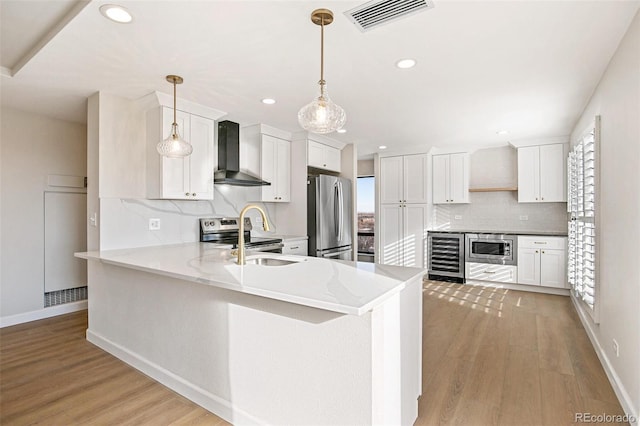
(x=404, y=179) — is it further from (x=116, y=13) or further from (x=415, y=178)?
(x=116, y=13)

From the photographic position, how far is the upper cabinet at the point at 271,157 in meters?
4.35

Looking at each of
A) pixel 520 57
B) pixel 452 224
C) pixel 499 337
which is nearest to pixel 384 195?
pixel 452 224

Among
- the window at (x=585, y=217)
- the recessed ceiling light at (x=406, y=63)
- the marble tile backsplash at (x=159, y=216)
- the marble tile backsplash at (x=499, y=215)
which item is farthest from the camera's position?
the marble tile backsplash at (x=499, y=215)

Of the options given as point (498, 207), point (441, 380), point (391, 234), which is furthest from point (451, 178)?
point (441, 380)

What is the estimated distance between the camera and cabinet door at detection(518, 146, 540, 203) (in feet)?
16.7

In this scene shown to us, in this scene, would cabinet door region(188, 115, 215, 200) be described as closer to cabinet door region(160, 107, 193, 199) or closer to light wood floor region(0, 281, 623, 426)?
cabinet door region(160, 107, 193, 199)

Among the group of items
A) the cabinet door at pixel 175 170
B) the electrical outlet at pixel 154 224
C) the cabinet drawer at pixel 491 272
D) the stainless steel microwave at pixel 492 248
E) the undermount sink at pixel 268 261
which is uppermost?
the cabinet door at pixel 175 170

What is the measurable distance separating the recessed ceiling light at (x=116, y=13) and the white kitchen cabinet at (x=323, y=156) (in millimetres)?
2931

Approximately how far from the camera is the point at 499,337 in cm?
319

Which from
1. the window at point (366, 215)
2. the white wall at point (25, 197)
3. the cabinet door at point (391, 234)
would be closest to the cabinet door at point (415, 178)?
the cabinet door at point (391, 234)

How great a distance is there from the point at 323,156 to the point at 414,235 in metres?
2.20

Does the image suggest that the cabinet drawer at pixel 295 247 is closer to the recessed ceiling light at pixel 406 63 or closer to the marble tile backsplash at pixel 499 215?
the recessed ceiling light at pixel 406 63

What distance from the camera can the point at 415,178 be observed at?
5.93 metres

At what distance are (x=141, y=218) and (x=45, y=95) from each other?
4.49 ft
